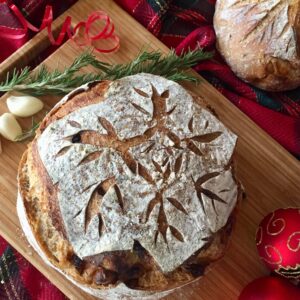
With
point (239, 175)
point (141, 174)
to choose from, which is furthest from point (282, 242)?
point (141, 174)

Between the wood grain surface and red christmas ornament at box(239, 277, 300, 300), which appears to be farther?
the wood grain surface

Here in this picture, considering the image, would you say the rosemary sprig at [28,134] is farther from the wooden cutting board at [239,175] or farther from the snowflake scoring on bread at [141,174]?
the snowflake scoring on bread at [141,174]

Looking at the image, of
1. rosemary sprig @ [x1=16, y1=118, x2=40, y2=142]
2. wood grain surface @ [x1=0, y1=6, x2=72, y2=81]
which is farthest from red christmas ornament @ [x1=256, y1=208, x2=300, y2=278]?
wood grain surface @ [x1=0, y1=6, x2=72, y2=81]

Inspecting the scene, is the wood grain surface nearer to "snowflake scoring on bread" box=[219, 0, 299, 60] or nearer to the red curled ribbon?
the red curled ribbon

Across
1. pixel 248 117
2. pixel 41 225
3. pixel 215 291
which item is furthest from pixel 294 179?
pixel 41 225

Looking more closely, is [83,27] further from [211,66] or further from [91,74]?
[211,66]

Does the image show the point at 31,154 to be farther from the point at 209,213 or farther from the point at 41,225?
the point at 209,213
